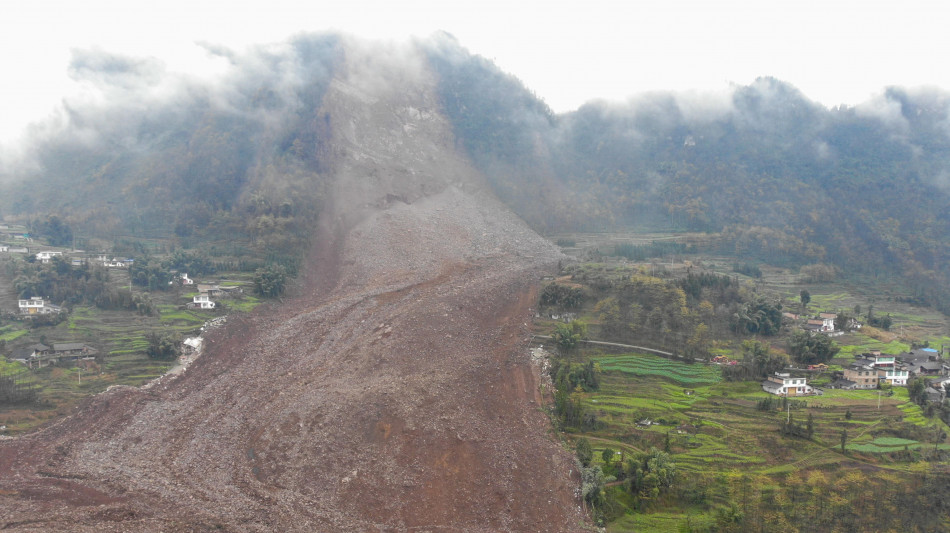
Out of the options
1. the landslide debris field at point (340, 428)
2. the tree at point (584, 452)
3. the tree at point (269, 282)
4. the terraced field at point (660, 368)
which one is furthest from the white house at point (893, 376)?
the tree at point (269, 282)

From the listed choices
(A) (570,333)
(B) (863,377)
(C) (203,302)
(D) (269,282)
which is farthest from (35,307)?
(B) (863,377)

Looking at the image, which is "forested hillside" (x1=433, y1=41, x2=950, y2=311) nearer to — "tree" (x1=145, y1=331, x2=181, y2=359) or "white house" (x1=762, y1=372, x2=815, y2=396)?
"white house" (x1=762, y1=372, x2=815, y2=396)

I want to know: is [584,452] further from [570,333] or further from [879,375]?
[879,375]

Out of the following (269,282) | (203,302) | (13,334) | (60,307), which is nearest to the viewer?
(13,334)

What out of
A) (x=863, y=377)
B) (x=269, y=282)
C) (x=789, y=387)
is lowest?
(x=789, y=387)

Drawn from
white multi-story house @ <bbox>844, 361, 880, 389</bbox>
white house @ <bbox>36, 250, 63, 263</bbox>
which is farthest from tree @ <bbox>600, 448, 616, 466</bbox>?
white house @ <bbox>36, 250, 63, 263</bbox>

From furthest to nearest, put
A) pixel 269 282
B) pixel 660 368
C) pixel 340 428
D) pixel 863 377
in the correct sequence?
pixel 269 282 < pixel 660 368 < pixel 863 377 < pixel 340 428

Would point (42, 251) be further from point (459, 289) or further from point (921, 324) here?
point (921, 324)
